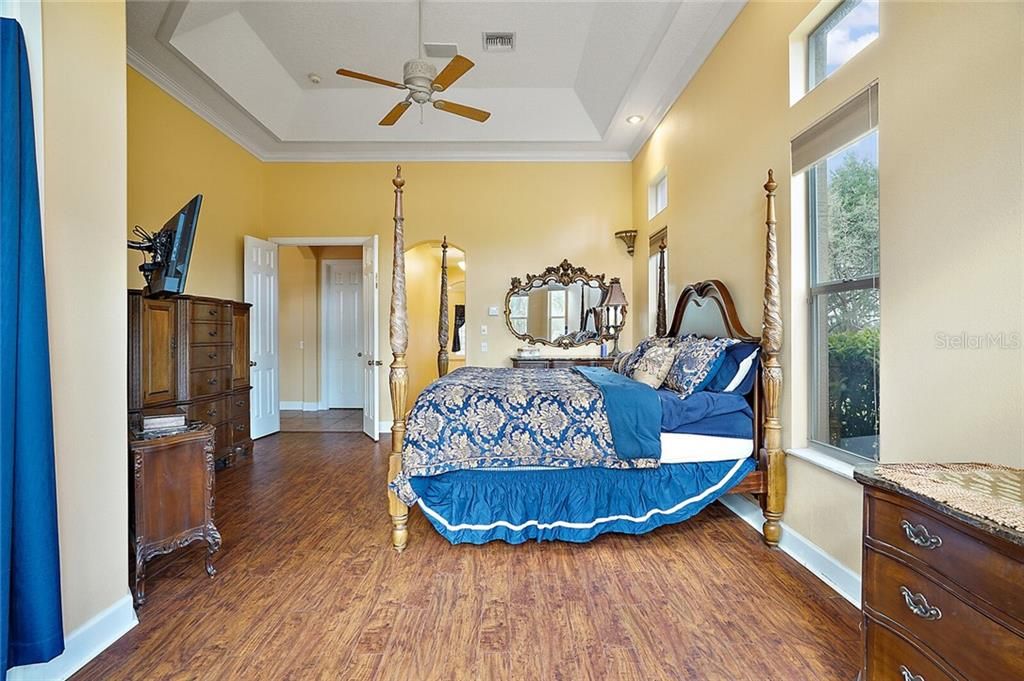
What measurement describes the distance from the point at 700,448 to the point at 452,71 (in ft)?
8.85

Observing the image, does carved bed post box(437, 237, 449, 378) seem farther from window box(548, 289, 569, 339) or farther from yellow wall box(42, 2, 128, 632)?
yellow wall box(42, 2, 128, 632)

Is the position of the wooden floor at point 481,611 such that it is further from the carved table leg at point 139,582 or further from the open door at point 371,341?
the open door at point 371,341

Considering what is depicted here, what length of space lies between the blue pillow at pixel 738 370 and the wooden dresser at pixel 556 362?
2.56 m

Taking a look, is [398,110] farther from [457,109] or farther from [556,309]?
[556,309]

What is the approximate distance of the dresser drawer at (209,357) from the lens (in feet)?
12.9

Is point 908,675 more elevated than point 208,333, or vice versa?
point 208,333

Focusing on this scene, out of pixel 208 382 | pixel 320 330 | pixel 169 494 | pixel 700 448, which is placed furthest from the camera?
pixel 320 330

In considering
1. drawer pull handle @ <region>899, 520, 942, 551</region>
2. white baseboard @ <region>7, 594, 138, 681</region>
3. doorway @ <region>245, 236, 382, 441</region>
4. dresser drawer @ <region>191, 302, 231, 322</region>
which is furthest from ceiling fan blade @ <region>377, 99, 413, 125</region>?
doorway @ <region>245, 236, 382, 441</region>

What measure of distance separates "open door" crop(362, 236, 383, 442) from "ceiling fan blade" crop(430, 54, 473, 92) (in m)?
2.59

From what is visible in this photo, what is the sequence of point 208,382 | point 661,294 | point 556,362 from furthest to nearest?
point 556,362 < point 661,294 < point 208,382

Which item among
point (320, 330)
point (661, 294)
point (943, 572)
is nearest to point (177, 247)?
point (943, 572)

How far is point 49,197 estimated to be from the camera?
64.0 inches

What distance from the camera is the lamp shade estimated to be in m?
5.57

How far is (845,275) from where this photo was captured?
2328 mm
